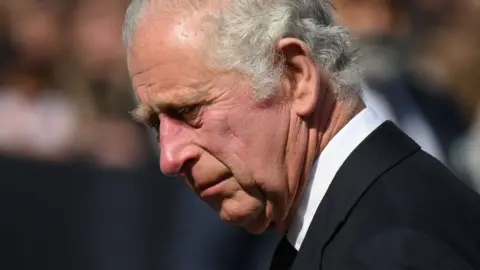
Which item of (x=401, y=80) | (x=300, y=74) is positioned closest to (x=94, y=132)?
(x=401, y=80)

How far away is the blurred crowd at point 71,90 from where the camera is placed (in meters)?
5.17

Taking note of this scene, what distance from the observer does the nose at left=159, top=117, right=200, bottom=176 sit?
2.33 m

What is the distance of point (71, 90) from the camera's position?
5258 millimetres

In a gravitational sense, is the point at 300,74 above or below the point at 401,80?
above

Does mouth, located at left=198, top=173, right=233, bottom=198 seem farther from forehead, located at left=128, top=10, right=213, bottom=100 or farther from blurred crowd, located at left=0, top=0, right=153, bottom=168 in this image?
blurred crowd, located at left=0, top=0, right=153, bottom=168

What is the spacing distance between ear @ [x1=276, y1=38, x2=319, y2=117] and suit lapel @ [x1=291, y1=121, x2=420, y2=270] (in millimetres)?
147

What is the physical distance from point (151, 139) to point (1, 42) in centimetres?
103

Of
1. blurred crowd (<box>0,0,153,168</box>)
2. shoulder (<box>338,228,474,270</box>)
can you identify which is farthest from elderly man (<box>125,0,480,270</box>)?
blurred crowd (<box>0,0,153,168</box>)

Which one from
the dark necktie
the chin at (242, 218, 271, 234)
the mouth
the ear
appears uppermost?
the ear

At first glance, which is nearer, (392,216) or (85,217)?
(392,216)

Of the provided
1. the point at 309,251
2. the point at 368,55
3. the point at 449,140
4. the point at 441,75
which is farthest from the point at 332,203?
the point at 441,75

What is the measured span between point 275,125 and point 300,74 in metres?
0.12

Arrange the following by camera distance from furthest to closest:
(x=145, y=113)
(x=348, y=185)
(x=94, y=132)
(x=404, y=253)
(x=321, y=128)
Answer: (x=94, y=132)
(x=145, y=113)
(x=321, y=128)
(x=348, y=185)
(x=404, y=253)

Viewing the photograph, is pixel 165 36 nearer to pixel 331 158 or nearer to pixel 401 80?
pixel 331 158
